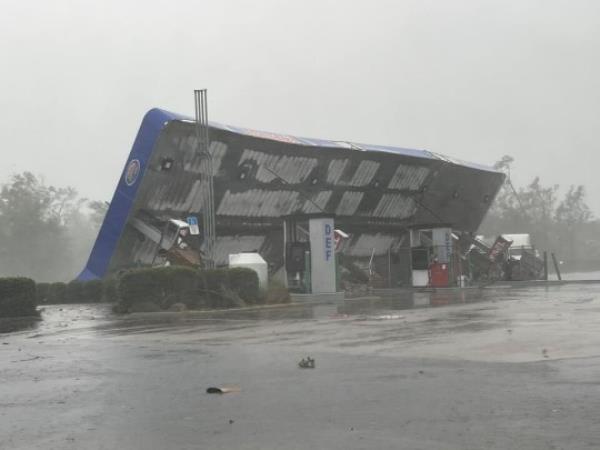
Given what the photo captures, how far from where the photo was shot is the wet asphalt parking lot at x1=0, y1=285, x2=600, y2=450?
5.82 m

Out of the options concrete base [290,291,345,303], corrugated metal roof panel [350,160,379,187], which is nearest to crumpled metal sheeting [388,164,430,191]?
corrugated metal roof panel [350,160,379,187]

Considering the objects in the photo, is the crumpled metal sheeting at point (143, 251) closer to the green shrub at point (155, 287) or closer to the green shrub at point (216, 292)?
the green shrub at point (216, 292)

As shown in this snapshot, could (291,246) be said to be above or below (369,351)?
above

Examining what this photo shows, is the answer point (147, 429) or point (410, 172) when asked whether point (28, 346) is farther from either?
point (410, 172)

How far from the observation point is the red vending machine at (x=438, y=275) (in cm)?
3878

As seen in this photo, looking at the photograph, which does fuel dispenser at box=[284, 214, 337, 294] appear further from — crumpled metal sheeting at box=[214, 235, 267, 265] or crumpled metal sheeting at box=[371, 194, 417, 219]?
crumpled metal sheeting at box=[371, 194, 417, 219]

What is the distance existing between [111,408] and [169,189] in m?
26.8

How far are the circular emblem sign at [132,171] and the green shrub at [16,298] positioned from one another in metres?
10.1

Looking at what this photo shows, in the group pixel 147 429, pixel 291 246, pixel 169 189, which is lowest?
pixel 147 429

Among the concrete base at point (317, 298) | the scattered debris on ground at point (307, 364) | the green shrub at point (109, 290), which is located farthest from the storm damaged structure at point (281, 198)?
the scattered debris on ground at point (307, 364)

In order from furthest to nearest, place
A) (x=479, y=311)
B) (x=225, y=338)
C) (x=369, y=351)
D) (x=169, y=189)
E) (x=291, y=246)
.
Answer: (x=169, y=189)
(x=291, y=246)
(x=479, y=311)
(x=225, y=338)
(x=369, y=351)

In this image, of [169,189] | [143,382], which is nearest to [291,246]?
[169,189]

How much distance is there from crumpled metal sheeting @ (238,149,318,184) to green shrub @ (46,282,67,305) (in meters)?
9.15

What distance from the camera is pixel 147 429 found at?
6.25m
